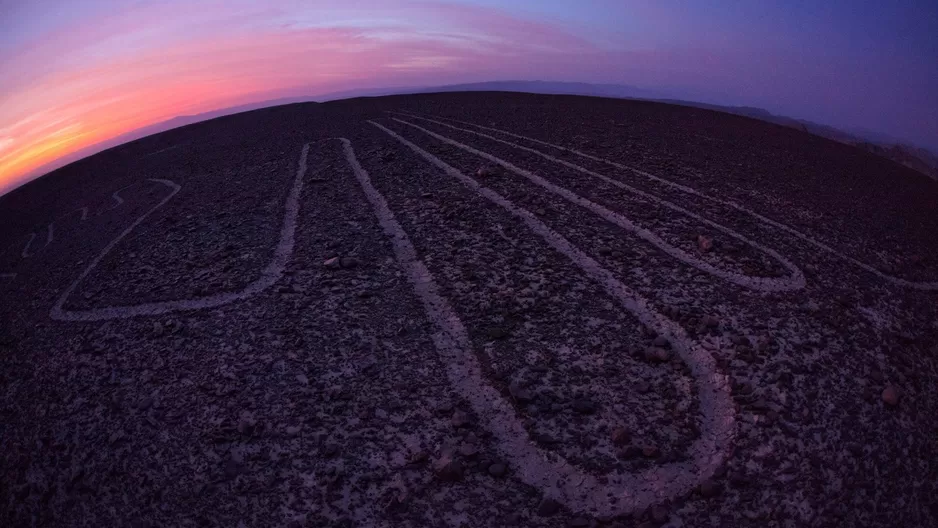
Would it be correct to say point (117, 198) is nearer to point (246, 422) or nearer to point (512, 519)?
point (246, 422)

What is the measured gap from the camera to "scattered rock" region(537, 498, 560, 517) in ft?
10.8

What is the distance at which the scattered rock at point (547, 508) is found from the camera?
10.8ft

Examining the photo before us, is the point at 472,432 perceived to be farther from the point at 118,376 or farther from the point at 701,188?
the point at 701,188

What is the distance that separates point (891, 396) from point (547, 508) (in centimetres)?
328

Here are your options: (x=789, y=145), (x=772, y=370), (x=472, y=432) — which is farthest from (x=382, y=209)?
(x=789, y=145)

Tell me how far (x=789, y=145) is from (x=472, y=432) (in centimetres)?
1343

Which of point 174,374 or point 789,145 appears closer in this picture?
point 174,374

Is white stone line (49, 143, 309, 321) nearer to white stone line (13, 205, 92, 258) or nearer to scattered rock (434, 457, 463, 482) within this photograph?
scattered rock (434, 457, 463, 482)

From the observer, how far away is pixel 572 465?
3643 mm

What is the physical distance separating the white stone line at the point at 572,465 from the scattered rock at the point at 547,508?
0.27ft

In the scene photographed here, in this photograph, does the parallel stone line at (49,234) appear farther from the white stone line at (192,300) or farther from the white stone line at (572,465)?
the white stone line at (572,465)

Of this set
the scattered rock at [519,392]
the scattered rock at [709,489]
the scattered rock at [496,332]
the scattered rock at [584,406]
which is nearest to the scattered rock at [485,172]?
the scattered rock at [496,332]

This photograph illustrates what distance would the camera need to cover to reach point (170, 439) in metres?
4.00

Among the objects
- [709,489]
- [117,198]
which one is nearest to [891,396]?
[709,489]
